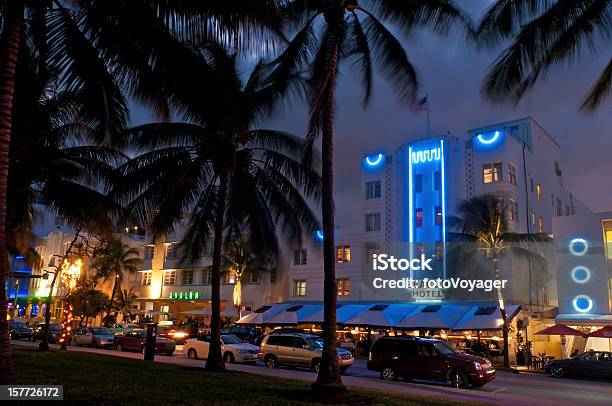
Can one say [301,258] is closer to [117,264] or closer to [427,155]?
[427,155]

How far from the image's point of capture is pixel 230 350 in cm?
2636

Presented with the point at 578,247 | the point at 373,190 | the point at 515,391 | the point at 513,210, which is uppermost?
the point at 373,190

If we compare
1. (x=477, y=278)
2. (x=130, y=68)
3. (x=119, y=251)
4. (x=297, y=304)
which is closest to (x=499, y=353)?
(x=477, y=278)

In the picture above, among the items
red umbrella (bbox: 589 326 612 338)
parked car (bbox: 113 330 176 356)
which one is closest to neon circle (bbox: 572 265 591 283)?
red umbrella (bbox: 589 326 612 338)

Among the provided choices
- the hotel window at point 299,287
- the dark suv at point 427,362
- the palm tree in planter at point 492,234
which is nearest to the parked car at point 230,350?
the dark suv at point 427,362

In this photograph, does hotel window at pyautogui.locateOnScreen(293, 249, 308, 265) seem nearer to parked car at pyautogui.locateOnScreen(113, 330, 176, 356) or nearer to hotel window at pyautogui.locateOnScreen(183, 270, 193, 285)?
hotel window at pyautogui.locateOnScreen(183, 270, 193, 285)

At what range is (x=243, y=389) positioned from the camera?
13.1m

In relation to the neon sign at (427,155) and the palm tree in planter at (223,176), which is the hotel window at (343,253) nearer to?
the neon sign at (427,155)

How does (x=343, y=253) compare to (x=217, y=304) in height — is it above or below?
above

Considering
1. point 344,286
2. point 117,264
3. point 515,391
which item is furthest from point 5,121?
point 117,264

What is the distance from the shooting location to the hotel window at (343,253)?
143 feet

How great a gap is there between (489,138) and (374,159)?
9.43 m

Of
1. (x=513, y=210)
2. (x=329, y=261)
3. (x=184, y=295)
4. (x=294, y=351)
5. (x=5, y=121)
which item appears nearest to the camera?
(x=5, y=121)

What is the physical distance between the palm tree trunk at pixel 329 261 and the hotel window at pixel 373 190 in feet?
99.1
